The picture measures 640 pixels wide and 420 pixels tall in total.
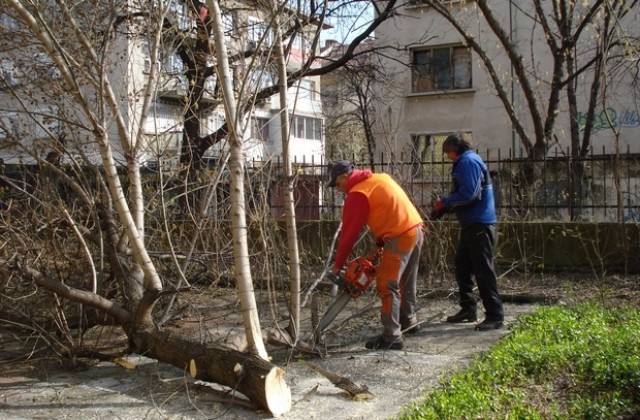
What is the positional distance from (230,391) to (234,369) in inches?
12.1

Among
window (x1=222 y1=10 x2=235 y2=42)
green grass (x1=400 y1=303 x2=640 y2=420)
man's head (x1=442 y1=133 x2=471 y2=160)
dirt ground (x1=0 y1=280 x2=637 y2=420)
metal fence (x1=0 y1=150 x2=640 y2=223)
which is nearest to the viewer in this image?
green grass (x1=400 y1=303 x2=640 y2=420)

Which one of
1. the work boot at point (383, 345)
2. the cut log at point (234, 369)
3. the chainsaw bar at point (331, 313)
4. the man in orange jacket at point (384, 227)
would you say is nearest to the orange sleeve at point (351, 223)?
the man in orange jacket at point (384, 227)

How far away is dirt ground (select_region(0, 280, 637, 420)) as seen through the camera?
434 centimetres

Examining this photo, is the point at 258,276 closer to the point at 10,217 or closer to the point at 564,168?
the point at 10,217

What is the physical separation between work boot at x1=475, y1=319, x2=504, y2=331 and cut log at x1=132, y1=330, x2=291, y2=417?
254 centimetres

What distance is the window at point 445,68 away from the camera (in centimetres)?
2206

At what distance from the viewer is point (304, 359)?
17.7 feet

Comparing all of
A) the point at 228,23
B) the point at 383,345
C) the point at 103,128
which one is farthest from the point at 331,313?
the point at 228,23

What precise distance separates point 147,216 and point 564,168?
637 centimetres

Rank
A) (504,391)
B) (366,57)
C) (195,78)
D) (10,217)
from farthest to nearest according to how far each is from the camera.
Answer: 1. (366,57)
2. (195,78)
3. (10,217)
4. (504,391)

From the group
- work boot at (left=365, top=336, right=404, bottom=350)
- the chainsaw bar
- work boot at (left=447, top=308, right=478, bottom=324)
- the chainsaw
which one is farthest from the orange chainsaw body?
work boot at (left=447, top=308, right=478, bottom=324)

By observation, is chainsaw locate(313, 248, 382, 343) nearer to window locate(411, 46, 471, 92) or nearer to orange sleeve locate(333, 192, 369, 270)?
orange sleeve locate(333, 192, 369, 270)

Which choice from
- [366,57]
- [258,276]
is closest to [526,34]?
[366,57]

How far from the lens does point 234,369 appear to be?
14.1ft
